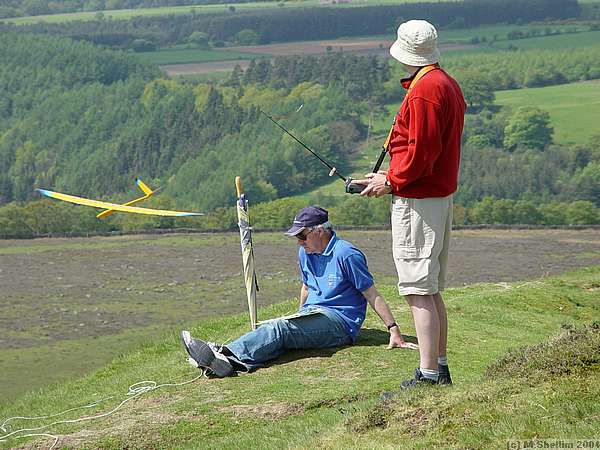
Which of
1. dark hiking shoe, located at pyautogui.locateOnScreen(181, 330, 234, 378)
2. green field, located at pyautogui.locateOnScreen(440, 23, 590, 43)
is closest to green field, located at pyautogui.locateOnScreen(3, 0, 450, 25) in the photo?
green field, located at pyautogui.locateOnScreen(440, 23, 590, 43)

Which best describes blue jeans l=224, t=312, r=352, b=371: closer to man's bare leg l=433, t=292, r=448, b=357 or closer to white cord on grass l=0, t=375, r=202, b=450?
white cord on grass l=0, t=375, r=202, b=450

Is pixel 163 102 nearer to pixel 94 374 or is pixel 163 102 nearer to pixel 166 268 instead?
pixel 166 268

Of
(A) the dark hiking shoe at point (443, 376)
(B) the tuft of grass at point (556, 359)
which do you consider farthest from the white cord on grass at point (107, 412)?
(B) the tuft of grass at point (556, 359)

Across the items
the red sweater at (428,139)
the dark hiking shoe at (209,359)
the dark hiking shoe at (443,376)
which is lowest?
the dark hiking shoe at (209,359)

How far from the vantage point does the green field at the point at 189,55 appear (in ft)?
325

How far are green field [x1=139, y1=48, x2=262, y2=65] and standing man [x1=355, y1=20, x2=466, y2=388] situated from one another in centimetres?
8907

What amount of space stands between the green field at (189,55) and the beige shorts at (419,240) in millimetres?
89214

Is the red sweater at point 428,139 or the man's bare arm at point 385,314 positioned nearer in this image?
the red sweater at point 428,139

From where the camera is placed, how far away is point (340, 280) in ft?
35.5

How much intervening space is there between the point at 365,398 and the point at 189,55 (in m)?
97.9

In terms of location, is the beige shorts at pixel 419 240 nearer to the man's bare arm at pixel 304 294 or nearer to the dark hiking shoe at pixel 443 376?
the dark hiking shoe at pixel 443 376

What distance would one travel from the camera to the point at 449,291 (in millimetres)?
15867

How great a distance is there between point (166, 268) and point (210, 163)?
40466mm

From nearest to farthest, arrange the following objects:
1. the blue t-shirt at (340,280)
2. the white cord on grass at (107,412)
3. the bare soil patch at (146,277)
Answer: the white cord on grass at (107,412) < the blue t-shirt at (340,280) < the bare soil patch at (146,277)
